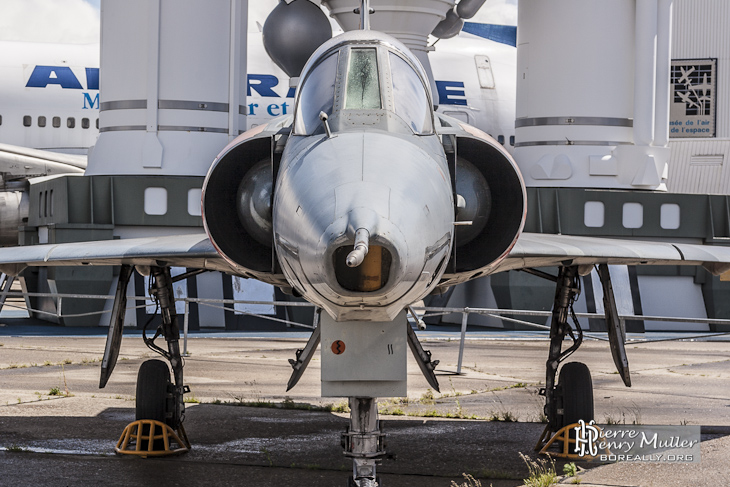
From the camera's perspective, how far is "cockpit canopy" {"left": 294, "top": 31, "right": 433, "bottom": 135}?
14.7ft

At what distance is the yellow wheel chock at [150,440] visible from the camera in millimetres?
6258

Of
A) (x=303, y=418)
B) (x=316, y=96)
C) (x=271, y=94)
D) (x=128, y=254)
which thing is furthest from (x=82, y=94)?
(x=316, y=96)

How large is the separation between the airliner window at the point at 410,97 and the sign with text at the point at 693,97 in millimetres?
36522

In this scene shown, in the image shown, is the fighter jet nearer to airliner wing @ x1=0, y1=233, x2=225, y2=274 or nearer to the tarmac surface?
airliner wing @ x1=0, y1=233, x2=225, y2=274

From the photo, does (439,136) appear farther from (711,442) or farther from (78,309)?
(78,309)

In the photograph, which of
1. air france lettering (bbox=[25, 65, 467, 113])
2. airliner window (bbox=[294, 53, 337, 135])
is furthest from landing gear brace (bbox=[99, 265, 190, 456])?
air france lettering (bbox=[25, 65, 467, 113])

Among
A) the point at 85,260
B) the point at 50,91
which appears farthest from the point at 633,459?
the point at 50,91

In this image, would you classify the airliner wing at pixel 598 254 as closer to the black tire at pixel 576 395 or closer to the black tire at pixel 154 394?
the black tire at pixel 576 395

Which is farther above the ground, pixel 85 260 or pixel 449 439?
pixel 85 260

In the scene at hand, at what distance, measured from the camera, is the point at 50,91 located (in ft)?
96.6

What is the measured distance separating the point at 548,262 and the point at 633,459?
1.46m

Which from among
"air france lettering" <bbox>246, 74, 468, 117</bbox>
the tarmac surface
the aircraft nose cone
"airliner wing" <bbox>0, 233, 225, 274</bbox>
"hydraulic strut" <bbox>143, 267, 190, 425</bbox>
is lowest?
the tarmac surface

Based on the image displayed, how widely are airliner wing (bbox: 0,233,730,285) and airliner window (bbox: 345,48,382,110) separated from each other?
168 centimetres

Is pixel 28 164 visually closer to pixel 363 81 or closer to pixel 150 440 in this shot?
pixel 150 440
